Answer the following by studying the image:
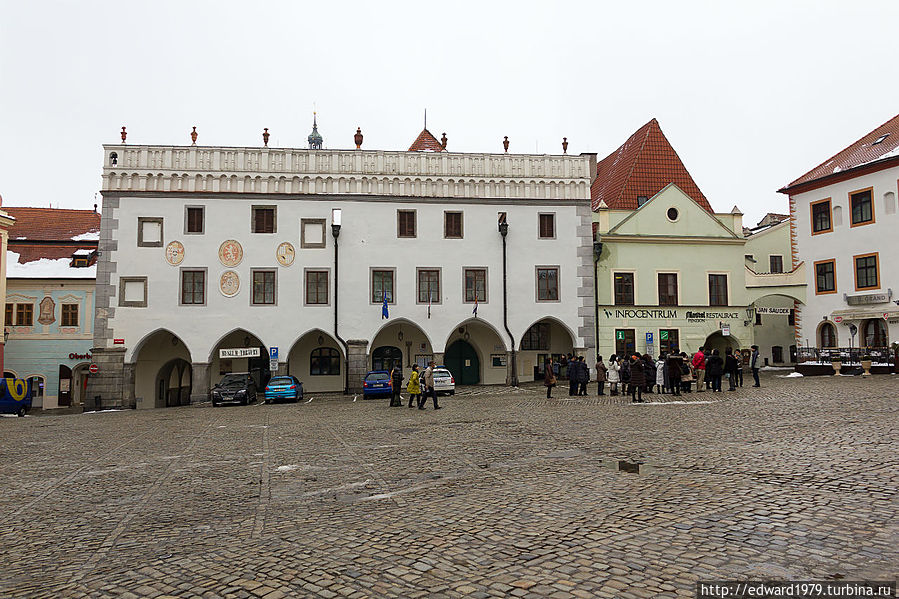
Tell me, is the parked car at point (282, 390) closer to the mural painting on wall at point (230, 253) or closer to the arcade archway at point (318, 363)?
the arcade archway at point (318, 363)

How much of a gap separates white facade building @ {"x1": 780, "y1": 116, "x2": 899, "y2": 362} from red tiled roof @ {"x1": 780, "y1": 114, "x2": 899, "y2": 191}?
0.07m

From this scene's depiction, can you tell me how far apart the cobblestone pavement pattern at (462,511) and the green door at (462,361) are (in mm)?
22406

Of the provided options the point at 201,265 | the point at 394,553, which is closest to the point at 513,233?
the point at 201,265

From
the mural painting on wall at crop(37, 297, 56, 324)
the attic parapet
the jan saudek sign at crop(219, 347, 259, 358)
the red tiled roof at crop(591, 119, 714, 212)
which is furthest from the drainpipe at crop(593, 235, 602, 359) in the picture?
the mural painting on wall at crop(37, 297, 56, 324)

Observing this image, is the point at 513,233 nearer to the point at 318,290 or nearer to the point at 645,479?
the point at 318,290

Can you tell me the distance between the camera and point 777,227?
1943 inches

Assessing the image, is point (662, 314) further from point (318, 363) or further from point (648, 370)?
point (318, 363)

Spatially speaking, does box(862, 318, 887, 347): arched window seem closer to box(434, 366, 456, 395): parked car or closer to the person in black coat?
the person in black coat

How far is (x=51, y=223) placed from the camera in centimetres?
4466

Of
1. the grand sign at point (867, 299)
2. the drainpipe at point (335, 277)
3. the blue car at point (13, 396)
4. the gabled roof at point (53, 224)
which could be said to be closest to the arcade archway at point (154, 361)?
the blue car at point (13, 396)

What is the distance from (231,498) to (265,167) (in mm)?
27818

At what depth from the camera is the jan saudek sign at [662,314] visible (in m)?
36.5

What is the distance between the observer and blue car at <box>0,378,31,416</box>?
2900cm

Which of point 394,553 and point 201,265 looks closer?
point 394,553
